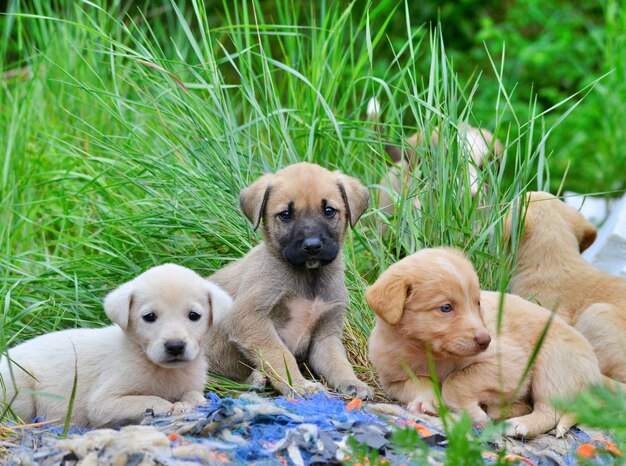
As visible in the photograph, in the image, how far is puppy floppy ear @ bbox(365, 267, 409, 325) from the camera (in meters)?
4.30

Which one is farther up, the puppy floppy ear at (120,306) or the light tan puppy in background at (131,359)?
the puppy floppy ear at (120,306)

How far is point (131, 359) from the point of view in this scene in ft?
14.4

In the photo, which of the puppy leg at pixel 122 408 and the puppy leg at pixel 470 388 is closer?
the puppy leg at pixel 122 408

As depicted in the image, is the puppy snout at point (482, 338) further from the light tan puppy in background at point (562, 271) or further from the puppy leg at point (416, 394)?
the light tan puppy in background at point (562, 271)

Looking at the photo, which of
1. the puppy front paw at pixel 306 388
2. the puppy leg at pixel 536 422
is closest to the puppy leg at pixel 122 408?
the puppy front paw at pixel 306 388

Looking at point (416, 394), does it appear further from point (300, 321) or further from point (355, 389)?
point (300, 321)

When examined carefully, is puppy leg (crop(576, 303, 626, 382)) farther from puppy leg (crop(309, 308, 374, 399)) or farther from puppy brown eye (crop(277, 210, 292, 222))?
puppy brown eye (crop(277, 210, 292, 222))

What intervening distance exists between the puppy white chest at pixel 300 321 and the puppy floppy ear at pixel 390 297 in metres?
0.69

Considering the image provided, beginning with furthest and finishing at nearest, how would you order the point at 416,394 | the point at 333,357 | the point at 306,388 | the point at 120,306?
the point at 333,357 → the point at 306,388 → the point at 416,394 → the point at 120,306

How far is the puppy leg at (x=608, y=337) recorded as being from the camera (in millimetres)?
5012

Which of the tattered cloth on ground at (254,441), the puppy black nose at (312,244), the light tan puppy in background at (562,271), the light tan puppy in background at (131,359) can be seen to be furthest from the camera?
the light tan puppy in background at (562,271)

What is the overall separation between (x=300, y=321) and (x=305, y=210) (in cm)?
59

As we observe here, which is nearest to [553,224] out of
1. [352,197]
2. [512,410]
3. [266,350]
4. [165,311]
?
[352,197]

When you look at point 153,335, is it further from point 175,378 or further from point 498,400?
point 498,400
